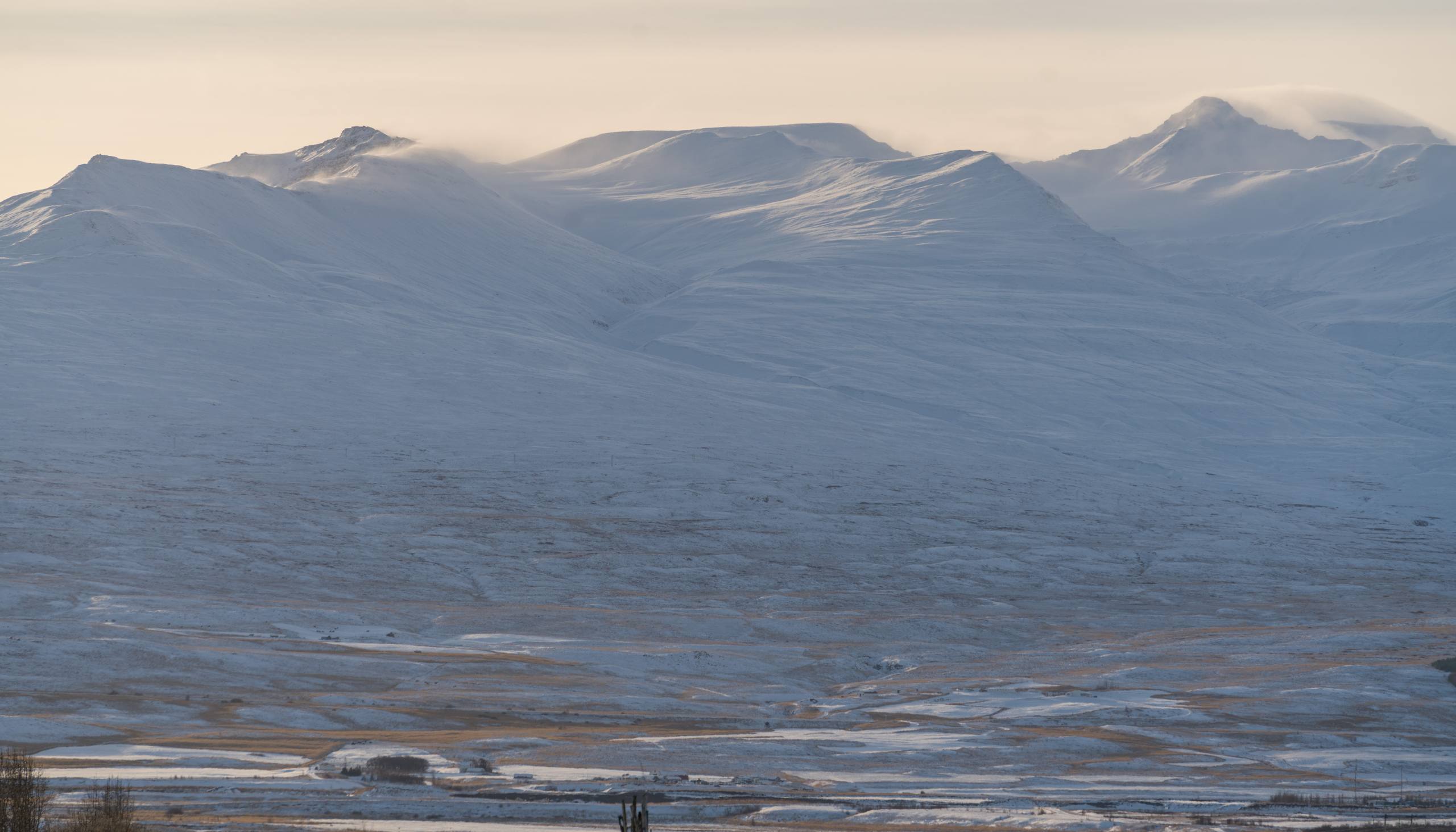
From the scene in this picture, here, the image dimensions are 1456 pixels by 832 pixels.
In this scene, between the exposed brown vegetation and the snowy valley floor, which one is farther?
the snowy valley floor

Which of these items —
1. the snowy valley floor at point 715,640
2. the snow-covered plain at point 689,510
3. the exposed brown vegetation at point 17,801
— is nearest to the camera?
the exposed brown vegetation at point 17,801

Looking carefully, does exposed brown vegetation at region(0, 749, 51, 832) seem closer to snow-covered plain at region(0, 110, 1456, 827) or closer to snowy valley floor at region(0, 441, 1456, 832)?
snowy valley floor at region(0, 441, 1456, 832)

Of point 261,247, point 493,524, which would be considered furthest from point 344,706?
point 261,247

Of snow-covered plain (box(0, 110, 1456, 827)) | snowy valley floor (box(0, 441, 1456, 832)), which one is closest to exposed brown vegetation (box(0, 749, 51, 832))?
snowy valley floor (box(0, 441, 1456, 832))

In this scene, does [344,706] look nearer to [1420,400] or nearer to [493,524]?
[493,524]

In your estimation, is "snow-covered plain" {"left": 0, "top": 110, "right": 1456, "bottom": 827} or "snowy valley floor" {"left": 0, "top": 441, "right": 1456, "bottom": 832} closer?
"snowy valley floor" {"left": 0, "top": 441, "right": 1456, "bottom": 832}

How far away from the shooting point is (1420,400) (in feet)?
481

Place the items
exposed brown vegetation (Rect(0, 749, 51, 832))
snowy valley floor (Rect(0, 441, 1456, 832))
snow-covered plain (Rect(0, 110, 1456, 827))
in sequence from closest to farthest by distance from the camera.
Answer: exposed brown vegetation (Rect(0, 749, 51, 832)) < snowy valley floor (Rect(0, 441, 1456, 832)) < snow-covered plain (Rect(0, 110, 1456, 827))

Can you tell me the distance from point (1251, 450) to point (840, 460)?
3883cm

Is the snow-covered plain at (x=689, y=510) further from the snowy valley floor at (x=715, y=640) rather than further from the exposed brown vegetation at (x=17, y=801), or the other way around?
the exposed brown vegetation at (x=17, y=801)

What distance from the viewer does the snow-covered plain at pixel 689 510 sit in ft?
135

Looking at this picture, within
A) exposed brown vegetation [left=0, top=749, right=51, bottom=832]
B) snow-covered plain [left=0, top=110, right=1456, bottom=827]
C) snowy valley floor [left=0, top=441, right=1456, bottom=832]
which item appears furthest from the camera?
snow-covered plain [left=0, top=110, right=1456, bottom=827]

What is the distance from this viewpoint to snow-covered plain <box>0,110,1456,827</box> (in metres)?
41.2

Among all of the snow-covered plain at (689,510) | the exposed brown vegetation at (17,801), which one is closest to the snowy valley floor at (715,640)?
the snow-covered plain at (689,510)
